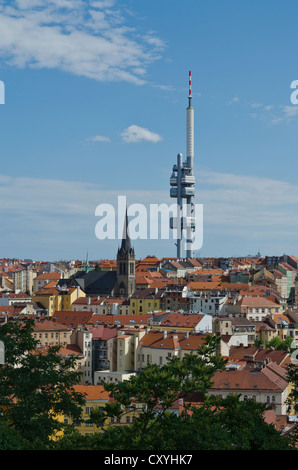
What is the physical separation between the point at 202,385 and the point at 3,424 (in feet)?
20.5

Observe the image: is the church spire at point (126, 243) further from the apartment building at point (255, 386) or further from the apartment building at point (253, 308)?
the apartment building at point (255, 386)

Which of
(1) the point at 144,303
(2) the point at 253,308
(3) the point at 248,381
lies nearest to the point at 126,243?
(1) the point at 144,303

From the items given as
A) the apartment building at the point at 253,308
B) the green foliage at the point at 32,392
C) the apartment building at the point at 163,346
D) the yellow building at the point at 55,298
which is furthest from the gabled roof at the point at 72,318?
the green foliage at the point at 32,392

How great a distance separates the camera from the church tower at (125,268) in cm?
12888

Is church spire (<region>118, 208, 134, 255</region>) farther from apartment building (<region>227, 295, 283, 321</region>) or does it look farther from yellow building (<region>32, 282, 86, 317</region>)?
apartment building (<region>227, 295, 283, 321</region>)

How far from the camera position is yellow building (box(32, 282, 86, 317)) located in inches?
A: 4385

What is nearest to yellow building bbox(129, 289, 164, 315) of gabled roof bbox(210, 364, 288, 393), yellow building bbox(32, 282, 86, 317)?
yellow building bbox(32, 282, 86, 317)

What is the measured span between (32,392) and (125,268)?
337ft

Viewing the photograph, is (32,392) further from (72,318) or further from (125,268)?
(125,268)

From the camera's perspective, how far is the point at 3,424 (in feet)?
75.7

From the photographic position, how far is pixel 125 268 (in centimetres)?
12962
